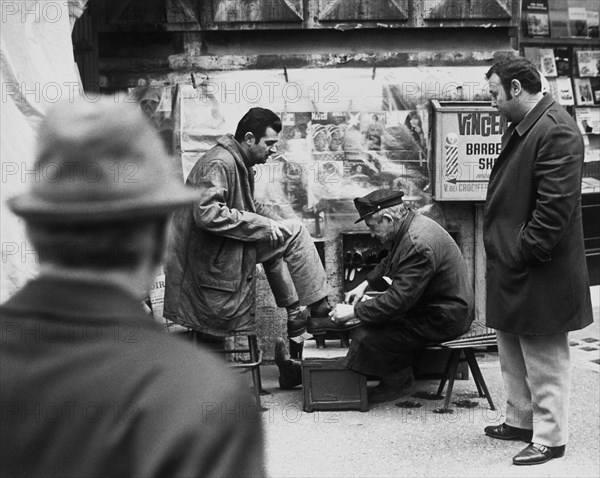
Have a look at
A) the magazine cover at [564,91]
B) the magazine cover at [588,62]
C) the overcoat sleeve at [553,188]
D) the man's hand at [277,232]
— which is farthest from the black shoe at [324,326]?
the magazine cover at [588,62]

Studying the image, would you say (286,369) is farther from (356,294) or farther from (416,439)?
(416,439)

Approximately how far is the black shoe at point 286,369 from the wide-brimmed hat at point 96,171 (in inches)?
Result: 218

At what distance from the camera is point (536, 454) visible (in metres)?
5.34

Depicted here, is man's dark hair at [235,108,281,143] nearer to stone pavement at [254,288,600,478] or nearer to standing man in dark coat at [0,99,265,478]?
stone pavement at [254,288,600,478]

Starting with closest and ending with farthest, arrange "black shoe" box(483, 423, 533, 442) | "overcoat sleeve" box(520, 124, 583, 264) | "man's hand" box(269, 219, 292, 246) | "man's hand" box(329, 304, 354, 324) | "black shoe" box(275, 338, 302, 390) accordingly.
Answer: "overcoat sleeve" box(520, 124, 583, 264)
"black shoe" box(483, 423, 533, 442)
"man's hand" box(269, 219, 292, 246)
"man's hand" box(329, 304, 354, 324)
"black shoe" box(275, 338, 302, 390)

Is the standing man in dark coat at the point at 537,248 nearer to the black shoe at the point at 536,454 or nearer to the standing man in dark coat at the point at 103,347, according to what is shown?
the black shoe at the point at 536,454

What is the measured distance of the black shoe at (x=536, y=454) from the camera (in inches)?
209

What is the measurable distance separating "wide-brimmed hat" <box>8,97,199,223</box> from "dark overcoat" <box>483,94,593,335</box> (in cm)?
387

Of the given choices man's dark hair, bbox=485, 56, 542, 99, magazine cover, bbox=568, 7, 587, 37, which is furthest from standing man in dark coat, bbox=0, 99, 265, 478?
magazine cover, bbox=568, 7, 587, 37

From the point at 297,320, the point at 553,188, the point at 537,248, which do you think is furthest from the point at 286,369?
the point at 553,188

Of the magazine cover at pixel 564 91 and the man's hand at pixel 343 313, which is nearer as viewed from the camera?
the man's hand at pixel 343 313

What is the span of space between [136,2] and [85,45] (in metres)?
0.53

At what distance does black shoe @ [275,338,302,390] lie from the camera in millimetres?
7059

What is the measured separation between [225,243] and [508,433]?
6.93 feet
